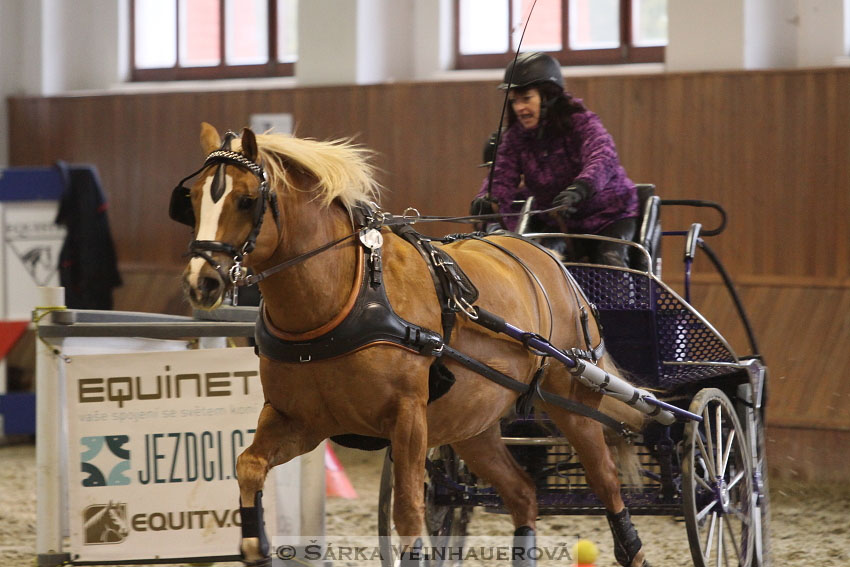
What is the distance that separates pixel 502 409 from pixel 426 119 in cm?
434

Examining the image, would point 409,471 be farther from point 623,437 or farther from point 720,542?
point 720,542

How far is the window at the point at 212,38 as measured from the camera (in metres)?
7.98

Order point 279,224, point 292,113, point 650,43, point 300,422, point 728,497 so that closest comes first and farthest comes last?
point 279,224
point 300,422
point 728,497
point 650,43
point 292,113

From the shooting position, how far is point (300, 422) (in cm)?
268

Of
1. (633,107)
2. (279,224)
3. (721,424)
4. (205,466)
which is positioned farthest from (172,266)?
(279,224)

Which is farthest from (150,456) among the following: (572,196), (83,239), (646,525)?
(83,239)

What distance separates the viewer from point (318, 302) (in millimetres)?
2562

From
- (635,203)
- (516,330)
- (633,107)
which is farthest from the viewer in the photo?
(633,107)

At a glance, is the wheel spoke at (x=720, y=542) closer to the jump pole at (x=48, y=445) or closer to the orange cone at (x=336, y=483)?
the jump pole at (x=48, y=445)

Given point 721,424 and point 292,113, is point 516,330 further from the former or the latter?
point 292,113

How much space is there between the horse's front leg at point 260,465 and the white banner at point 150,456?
1141 millimetres

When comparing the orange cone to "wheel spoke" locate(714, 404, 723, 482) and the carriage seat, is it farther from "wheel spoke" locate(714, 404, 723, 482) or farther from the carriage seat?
"wheel spoke" locate(714, 404, 723, 482)

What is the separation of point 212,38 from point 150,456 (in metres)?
5.19

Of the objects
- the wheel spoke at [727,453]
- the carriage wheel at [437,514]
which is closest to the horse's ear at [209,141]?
the carriage wheel at [437,514]
